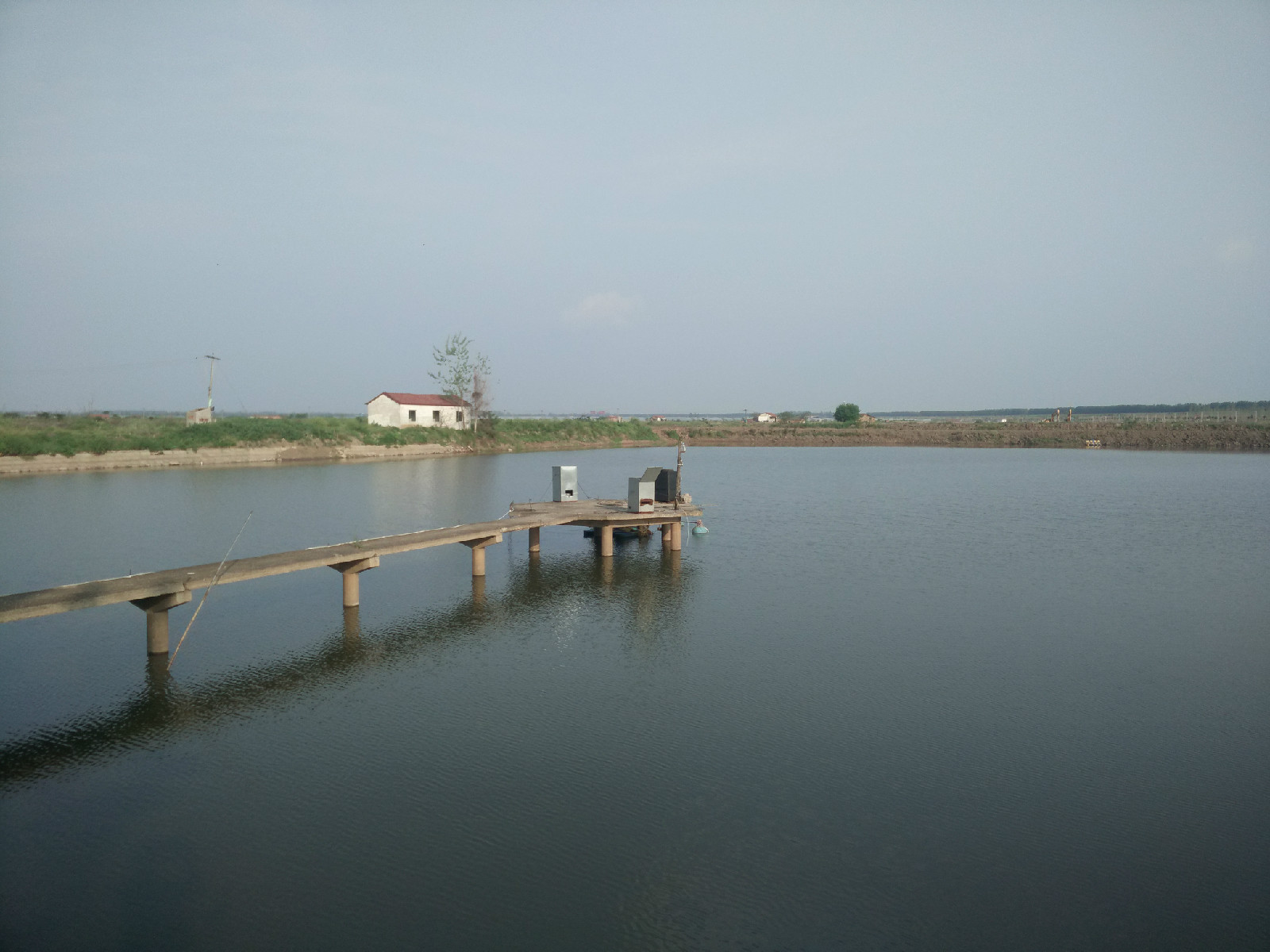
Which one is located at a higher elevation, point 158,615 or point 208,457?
point 208,457

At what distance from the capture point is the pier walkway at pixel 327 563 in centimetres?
1054

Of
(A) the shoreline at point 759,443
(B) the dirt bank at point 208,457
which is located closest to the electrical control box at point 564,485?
(A) the shoreline at point 759,443

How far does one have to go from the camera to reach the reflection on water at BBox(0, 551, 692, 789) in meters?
9.31

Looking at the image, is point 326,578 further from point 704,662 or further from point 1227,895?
point 1227,895

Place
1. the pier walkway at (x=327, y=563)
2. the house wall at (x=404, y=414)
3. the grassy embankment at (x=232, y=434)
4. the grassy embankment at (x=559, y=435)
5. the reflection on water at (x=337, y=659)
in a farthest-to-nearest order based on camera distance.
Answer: the house wall at (x=404, y=414), the grassy embankment at (x=559, y=435), the grassy embankment at (x=232, y=434), the pier walkway at (x=327, y=563), the reflection on water at (x=337, y=659)

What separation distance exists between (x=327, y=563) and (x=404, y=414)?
50632 millimetres

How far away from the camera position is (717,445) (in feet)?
252

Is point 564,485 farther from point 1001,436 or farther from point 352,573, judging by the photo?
point 1001,436

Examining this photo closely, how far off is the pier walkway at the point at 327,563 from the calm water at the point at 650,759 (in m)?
0.78

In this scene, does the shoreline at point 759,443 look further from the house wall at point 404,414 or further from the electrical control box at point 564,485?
the electrical control box at point 564,485

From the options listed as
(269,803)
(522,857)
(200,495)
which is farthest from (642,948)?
(200,495)

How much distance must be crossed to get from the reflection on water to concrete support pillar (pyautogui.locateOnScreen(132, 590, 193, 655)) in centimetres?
20

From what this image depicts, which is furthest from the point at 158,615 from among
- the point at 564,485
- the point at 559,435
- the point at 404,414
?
the point at 559,435

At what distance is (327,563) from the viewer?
13766 millimetres
